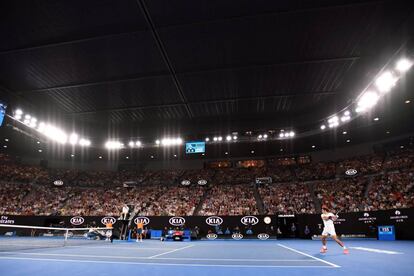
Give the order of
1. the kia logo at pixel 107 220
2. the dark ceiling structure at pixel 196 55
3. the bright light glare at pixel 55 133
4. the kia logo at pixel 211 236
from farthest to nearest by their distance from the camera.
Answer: the kia logo at pixel 107 220 → the bright light glare at pixel 55 133 → the kia logo at pixel 211 236 → the dark ceiling structure at pixel 196 55

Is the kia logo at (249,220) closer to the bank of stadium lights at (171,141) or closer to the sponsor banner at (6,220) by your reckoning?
the bank of stadium lights at (171,141)

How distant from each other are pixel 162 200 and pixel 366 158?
81.9 feet

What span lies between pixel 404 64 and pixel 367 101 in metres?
5.05

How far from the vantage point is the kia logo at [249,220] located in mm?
27531

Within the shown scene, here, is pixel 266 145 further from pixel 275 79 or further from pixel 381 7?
pixel 381 7

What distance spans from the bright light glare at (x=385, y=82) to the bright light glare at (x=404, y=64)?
3.38 ft

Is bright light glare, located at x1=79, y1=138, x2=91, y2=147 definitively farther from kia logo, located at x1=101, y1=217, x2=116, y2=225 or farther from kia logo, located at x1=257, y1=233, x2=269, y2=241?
kia logo, located at x1=257, y1=233, x2=269, y2=241

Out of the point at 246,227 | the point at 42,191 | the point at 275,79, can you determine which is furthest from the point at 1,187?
the point at 275,79

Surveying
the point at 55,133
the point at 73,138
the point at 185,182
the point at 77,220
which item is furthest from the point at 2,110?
the point at 185,182

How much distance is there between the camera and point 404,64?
54.2 feet

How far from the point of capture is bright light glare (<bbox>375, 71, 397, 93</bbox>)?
17984 millimetres

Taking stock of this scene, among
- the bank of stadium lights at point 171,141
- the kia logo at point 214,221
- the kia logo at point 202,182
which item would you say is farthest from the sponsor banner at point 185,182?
the kia logo at point 214,221

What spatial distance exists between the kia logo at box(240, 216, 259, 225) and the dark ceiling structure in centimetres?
1029

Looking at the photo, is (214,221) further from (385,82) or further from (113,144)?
(385,82)
